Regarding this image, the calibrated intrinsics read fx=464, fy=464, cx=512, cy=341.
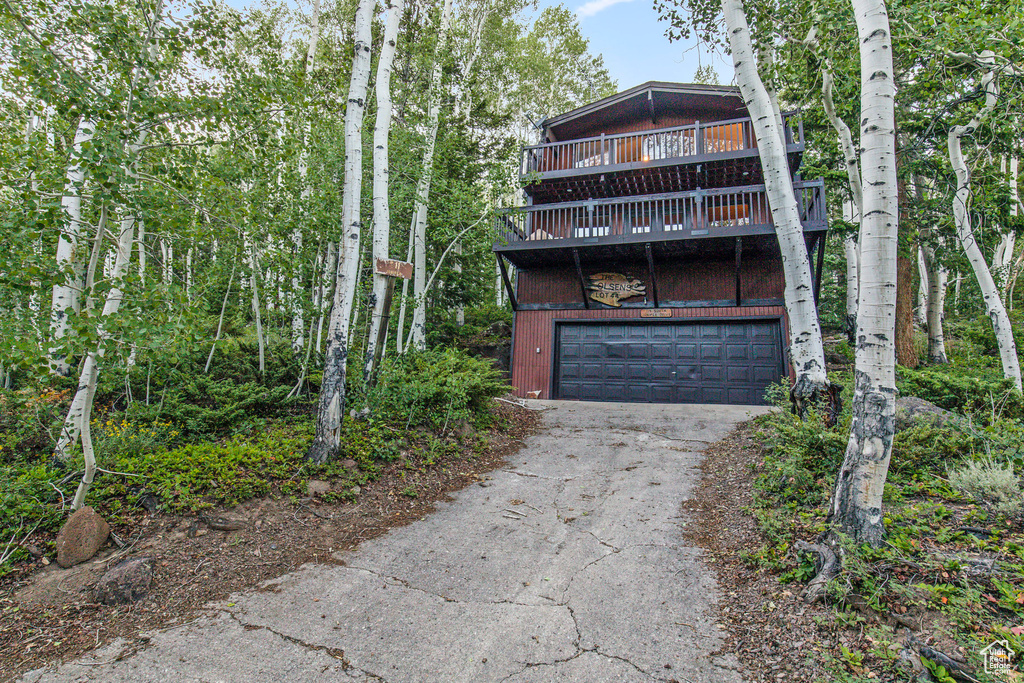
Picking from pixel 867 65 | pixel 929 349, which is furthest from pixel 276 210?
pixel 929 349

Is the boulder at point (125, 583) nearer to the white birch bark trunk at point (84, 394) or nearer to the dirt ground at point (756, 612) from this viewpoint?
the white birch bark trunk at point (84, 394)

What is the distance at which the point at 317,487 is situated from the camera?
15.0 feet

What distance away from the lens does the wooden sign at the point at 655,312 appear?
39.3 ft

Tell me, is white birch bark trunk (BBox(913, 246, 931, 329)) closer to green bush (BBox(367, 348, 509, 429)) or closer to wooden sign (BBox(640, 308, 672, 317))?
wooden sign (BBox(640, 308, 672, 317))

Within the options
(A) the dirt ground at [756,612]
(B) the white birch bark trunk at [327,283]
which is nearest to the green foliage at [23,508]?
(A) the dirt ground at [756,612]

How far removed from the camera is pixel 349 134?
5.36 m

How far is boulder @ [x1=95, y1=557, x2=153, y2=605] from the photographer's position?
295 cm

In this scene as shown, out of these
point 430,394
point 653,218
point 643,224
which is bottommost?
point 430,394

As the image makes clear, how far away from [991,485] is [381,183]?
277 inches

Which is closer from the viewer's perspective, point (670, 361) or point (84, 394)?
point (84, 394)

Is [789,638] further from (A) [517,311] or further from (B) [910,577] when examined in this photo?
(A) [517,311]

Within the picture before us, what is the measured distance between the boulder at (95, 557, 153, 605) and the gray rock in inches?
56.5

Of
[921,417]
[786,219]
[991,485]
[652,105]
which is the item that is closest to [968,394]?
[921,417]

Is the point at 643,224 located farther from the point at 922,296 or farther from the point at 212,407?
the point at 922,296
